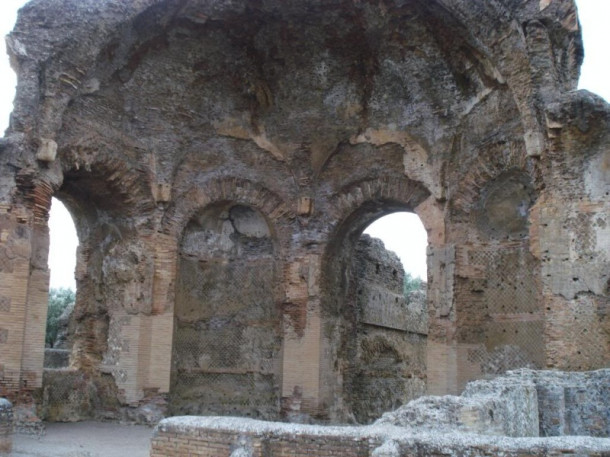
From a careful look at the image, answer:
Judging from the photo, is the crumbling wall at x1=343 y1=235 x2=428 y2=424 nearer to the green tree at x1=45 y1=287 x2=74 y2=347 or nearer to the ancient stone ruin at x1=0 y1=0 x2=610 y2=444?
the ancient stone ruin at x1=0 y1=0 x2=610 y2=444

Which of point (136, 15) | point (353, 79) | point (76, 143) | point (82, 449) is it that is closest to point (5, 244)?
point (76, 143)

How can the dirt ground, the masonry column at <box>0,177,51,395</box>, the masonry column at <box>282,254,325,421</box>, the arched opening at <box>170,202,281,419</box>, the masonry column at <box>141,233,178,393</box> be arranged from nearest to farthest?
the dirt ground → the masonry column at <box>0,177,51,395</box> → the masonry column at <box>141,233,178,393</box> → the masonry column at <box>282,254,325,421</box> → the arched opening at <box>170,202,281,419</box>

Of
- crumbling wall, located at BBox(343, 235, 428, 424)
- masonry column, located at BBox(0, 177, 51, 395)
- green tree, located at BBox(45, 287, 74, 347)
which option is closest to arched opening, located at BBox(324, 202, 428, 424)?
crumbling wall, located at BBox(343, 235, 428, 424)

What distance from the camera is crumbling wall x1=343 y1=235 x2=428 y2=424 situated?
14438 mm

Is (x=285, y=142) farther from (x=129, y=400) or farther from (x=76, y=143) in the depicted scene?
(x=129, y=400)

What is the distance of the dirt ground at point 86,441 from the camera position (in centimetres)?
898

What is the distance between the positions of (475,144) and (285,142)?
3508 mm

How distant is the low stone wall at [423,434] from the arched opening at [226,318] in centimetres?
646

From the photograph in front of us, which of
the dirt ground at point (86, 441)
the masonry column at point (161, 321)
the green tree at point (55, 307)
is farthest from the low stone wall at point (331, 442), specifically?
the green tree at point (55, 307)

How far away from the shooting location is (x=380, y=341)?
15562 mm

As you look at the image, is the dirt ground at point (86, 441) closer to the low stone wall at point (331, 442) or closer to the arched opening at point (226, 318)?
the arched opening at point (226, 318)

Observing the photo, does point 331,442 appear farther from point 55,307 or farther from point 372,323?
point 55,307

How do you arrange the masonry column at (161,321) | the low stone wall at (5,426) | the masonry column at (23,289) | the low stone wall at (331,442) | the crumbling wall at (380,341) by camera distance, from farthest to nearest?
the crumbling wall at (380,341)
the masonry column at (161,321)
the masonry column at (23,289)
the low stone wall at (5,426)
the low stone wall at (331,442)

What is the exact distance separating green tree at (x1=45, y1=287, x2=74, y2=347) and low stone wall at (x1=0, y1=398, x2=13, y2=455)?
40.7ft
